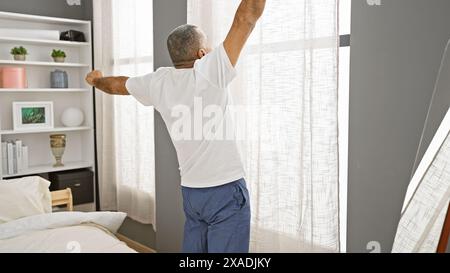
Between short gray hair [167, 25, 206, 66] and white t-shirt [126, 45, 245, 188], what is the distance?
3cm

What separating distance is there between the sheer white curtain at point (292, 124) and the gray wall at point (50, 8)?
3.69ft

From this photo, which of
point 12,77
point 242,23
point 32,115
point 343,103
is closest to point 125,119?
point 32,115

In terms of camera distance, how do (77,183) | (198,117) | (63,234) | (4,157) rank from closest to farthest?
(198,117) < (63,234) < (4,157) < (77,183)

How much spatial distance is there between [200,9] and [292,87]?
18.4 inches

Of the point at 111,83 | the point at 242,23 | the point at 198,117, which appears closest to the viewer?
the point at 242,23

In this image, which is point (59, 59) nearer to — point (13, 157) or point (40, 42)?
point (40, 42)

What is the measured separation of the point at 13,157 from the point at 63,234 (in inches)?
31.6

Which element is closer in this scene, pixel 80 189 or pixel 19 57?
pixel 19 57

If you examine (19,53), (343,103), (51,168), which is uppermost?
(19,53)

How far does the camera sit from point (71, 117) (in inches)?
85.3

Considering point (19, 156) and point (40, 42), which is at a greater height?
point (40, 42)

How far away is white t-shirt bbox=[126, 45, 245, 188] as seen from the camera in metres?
0.95
